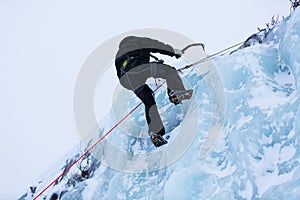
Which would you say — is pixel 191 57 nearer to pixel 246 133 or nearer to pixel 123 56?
pixel 123 56

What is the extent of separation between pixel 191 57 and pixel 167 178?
2361mm

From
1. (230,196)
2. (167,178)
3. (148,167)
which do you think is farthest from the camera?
(148,167)

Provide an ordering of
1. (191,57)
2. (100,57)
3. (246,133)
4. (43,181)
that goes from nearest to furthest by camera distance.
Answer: (246,133) → (191,57) → (100,57) → (43,181)

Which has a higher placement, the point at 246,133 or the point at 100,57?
the point at 100,57

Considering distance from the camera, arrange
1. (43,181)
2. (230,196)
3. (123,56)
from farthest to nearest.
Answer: (43,181) < (123,56) < (230,196)

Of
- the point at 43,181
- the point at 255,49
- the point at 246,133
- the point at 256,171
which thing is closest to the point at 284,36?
the point at 255,49

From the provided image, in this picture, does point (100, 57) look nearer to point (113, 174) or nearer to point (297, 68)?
point (113, 174)

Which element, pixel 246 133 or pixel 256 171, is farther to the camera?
pixel 246 133

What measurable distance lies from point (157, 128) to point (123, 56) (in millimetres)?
1189

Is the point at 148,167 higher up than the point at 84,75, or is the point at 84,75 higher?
the point at 84,75

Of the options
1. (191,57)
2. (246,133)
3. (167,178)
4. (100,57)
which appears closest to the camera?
(246,133)

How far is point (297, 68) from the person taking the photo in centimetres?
442

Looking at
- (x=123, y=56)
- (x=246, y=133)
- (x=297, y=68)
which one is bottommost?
(x=246, y=133)

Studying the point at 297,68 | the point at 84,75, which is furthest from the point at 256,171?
the point at 84,75
